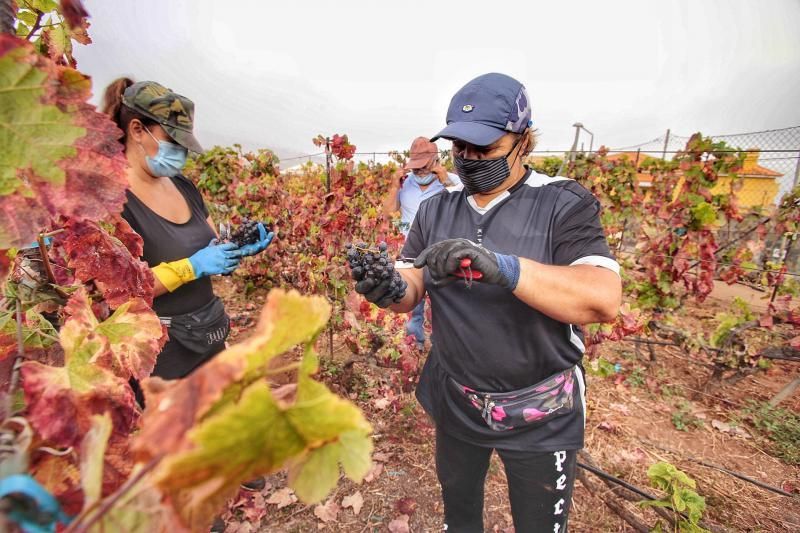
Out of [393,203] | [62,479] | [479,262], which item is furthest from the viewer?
[393,203]

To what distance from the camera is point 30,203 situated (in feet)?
1.42

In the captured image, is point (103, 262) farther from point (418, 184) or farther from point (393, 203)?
point (393, 203)

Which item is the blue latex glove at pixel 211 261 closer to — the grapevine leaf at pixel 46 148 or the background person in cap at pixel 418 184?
the grapevine leaf at pixel 46 148

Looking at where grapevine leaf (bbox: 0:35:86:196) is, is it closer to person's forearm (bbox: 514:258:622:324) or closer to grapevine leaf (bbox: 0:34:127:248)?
grapevine leaf (bbox: 0:34:127:248)

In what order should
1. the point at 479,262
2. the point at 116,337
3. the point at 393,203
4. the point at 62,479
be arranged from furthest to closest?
the point at 393,203
the point at 479,262
the point at 116,337
the point at 62,479

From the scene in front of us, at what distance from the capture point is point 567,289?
131cm

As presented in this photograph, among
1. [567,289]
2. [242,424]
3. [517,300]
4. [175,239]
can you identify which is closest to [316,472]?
[242,424]

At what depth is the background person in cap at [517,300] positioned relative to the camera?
1.36 metres

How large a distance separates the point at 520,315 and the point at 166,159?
177 centimetres

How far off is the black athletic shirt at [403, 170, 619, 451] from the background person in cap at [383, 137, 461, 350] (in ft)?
7.67

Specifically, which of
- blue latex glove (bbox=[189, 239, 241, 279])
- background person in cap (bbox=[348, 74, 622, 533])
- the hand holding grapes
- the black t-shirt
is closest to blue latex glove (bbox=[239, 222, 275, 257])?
the hand holding grapes

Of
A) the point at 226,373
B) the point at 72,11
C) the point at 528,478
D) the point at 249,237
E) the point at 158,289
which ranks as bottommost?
the point at 528,478

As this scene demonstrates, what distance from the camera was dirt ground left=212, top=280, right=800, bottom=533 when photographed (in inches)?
103

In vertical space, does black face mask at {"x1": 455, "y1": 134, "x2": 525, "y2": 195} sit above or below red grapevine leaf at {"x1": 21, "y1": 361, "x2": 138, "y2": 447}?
above
